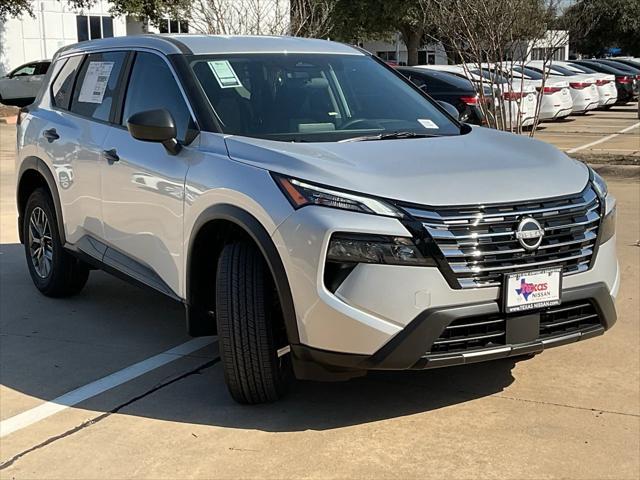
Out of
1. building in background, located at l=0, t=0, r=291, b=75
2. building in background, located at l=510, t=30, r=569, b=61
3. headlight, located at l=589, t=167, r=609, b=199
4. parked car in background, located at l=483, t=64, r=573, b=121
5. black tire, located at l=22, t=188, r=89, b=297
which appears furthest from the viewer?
building in background, located at l=0, t=0, r=291, b=75

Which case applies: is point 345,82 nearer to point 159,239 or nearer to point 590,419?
point 159,239

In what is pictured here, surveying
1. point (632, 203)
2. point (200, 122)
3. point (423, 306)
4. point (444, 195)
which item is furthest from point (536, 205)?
point (632, 203)

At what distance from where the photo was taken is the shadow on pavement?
13.9 ft

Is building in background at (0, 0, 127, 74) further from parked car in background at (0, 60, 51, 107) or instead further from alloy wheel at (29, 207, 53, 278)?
alloy wheel at (29, 207, 53, 278)

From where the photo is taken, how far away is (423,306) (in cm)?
358

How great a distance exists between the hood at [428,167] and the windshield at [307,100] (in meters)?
0.29

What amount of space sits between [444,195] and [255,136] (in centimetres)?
118

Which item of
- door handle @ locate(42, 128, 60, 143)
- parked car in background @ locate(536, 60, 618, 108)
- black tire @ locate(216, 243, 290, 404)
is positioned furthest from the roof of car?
parked car in background @ locate(536, 60, 618, 108)

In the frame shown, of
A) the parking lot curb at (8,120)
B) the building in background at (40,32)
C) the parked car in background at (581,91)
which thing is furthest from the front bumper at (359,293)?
the building in background at (40,32)

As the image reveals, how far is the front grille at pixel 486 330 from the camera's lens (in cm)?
368

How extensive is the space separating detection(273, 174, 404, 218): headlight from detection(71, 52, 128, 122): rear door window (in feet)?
6.98

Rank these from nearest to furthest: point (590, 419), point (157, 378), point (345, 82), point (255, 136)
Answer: point (590, 419) → point (255, 136) → point (157, 378) → point (345, 82)

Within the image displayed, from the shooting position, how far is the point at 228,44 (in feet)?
16.7

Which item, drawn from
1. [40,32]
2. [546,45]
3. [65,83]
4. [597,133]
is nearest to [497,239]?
[65,83]
